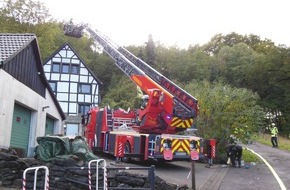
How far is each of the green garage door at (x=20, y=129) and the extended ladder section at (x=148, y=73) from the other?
5.23m

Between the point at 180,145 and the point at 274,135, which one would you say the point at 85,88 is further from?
the point at 180,145

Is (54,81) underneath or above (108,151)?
above

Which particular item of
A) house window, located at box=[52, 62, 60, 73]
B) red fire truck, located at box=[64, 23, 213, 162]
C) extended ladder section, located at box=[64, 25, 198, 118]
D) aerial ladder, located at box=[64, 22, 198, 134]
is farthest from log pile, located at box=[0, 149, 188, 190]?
house window, located at box=[52, 62, 60, 73]

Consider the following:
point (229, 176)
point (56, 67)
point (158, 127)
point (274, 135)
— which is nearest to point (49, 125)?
point (158, 127)

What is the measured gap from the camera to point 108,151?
18.4 m

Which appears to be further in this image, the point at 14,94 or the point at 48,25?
the point at 48,25

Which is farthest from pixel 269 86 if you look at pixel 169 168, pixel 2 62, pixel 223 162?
pixel 2 62

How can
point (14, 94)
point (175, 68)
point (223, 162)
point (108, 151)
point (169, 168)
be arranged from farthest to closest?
point (175, 68)
point (223, 162)
point (108, 151)
point (169, 168)
point (14, 94)

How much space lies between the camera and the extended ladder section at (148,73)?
16656 millimetres

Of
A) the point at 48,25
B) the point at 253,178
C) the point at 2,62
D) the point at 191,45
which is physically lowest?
the point at 253,178

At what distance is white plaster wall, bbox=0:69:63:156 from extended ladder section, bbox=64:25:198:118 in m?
4.43

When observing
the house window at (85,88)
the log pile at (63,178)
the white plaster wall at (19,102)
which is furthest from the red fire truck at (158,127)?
the house window at (85,88)

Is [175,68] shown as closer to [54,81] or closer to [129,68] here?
[54,81]

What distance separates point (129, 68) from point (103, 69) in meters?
53.0
